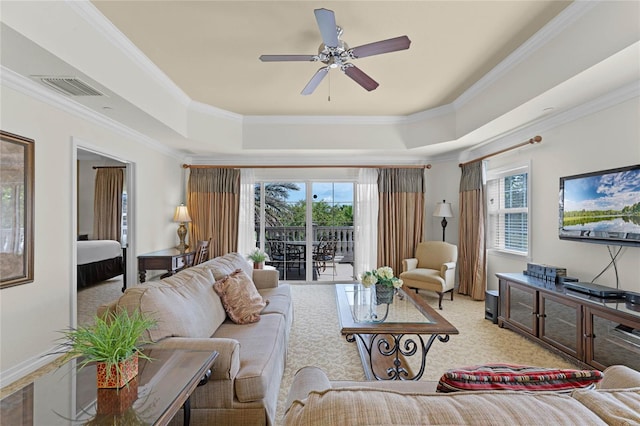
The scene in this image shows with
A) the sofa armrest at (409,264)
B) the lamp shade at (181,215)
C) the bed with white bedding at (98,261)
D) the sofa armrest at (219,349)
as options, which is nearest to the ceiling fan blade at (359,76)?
the sofa armrest at (219,349)

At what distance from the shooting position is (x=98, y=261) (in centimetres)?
581

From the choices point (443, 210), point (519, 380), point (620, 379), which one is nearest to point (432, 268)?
point (443, 210)

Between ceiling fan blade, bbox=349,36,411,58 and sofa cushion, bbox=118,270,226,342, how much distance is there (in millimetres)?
2096

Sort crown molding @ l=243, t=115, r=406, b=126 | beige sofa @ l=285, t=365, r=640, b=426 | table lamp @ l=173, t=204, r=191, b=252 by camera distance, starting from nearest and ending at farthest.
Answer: beige sofa @ l=285, t=365, r=640, b=426, crown molding @ l=243, t=115, r=406, b=126, table lamp @ l=173, t=204, r=191, b=252

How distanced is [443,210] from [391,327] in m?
3.49

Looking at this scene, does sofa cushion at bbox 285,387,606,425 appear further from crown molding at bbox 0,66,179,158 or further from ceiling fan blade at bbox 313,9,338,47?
crown molding at bbox 0,66,179,158

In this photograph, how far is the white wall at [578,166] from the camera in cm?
272

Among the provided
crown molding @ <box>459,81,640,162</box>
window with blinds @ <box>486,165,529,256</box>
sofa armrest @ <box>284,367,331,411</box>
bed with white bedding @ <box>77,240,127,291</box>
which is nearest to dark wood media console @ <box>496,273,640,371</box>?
window with blinds @ <box>486,165,529,256</box>

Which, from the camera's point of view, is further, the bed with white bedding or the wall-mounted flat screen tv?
the bed with white bedding

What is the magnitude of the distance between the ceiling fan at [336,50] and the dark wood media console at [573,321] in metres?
2.46

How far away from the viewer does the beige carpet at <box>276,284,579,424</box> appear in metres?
2.70

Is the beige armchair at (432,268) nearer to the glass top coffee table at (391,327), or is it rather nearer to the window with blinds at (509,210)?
the window with blinds at (509,210)

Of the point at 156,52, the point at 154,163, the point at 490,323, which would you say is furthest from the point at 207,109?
the point at 490,323

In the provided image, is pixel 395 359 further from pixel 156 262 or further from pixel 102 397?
pixel 156 262
